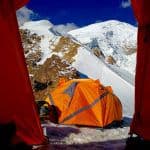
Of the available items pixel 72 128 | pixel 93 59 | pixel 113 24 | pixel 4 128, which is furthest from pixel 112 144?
pixel 113 24

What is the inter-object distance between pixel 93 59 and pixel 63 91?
52.8 feet

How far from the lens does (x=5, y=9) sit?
8.18 metres

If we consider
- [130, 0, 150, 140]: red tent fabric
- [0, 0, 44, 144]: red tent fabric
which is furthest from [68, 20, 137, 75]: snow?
[0, 0, 44, 144]: red tent fabric

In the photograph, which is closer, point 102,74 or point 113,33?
point 102,74

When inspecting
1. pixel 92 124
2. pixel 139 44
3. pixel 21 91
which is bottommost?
pixel 92 124

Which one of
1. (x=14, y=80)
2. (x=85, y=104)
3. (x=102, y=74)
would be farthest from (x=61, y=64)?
(x=14, y=80)

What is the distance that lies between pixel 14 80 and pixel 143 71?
9.18 ft

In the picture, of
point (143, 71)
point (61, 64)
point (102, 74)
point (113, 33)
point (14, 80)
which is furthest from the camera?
point (113, 33)

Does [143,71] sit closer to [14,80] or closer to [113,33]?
[14,80]

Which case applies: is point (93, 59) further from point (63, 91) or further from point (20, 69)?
point (20, 69)

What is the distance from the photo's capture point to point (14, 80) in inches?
339

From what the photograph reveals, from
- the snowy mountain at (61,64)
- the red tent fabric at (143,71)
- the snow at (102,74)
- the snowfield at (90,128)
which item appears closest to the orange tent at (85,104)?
the snowfield at (90,128)

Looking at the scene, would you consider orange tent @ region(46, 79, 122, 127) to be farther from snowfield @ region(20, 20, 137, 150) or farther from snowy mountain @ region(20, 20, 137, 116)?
snowy mountain @ region(20, 20, 137, 116)

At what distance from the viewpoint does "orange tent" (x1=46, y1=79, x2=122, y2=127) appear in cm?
1423
